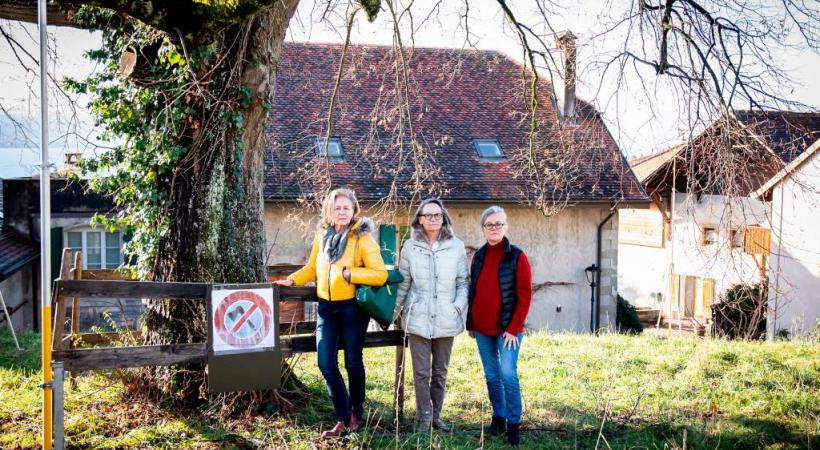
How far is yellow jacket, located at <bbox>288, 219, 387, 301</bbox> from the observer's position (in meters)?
5.24

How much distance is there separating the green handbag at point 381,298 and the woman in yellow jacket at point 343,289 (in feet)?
0.21

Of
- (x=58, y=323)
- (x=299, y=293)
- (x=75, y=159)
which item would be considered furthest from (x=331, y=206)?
(x=75, y=159)

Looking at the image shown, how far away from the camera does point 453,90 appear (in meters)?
19.9

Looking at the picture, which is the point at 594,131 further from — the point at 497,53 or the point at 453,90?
the point at 497,53

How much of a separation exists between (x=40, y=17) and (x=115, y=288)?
178 centimetres

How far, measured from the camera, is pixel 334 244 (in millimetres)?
5332

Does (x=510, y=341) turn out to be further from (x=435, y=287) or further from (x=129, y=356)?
(x=129, y=356)

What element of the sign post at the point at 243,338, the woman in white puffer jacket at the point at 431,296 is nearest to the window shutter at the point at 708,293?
the woman in white puffer jacket at the point at 431,296

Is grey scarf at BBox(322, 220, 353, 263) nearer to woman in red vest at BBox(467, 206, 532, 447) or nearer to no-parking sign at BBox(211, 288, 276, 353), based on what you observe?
no-parking sign at BBox(211, 288, 276, 353)

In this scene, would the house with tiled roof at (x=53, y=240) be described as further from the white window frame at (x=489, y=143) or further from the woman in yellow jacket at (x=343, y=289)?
the woman in yellow jacket at (x=343, y=289)

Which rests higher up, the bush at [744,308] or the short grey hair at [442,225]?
the short grey hair at [442,225]

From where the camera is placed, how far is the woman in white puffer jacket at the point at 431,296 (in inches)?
213

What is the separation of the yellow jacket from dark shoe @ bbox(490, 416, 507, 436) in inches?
56.5

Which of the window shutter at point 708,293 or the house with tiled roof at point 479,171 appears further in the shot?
the window shutter at point 708,293
